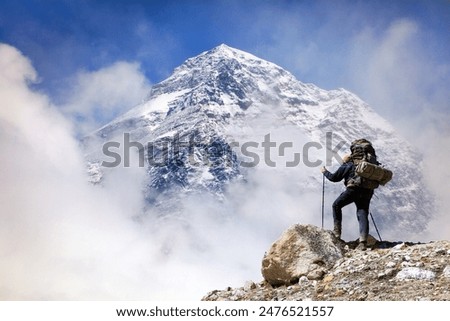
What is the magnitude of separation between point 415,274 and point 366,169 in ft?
5.49

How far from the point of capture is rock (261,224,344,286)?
6301 mm

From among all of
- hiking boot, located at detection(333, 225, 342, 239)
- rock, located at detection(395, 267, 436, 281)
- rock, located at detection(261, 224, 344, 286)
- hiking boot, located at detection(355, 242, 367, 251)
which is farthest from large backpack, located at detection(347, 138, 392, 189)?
rock, located at detection(395, 267, 436, 281)

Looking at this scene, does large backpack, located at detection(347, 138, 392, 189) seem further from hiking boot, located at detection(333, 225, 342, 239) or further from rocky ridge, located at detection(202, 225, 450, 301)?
rocky ridge, located at detection(202, 225, 450, 301)

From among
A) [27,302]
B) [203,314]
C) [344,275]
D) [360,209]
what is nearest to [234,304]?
[203,314]

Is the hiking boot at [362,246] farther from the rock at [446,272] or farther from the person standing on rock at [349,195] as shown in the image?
the rock at [446,272]

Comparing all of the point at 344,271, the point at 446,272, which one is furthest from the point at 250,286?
the point at 446,272

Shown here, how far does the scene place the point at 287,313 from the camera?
17.2ft

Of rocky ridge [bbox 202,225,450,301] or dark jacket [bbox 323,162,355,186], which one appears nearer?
rocky ridge [bbox 202,225,450,301]

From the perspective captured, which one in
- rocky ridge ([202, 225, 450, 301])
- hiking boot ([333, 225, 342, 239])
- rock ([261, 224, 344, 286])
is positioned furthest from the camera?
hiking boot ([333, 225, 342, 239])

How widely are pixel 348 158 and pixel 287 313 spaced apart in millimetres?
2614

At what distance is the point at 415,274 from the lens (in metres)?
5.54

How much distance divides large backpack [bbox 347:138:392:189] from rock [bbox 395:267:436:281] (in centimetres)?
155

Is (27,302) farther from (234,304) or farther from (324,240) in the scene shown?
(324,240)

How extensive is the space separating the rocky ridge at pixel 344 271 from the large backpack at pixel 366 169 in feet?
2.57
